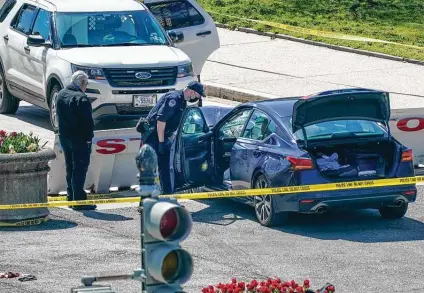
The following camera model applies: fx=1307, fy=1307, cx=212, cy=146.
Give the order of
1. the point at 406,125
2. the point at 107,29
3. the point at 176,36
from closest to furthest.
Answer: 1. the point at 406,125
2. the point at 107,29
3. the point at 176,36

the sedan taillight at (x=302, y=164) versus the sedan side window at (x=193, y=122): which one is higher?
the sedan taillight at (x=302, y=164)

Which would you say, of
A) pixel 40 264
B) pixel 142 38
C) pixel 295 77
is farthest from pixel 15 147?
pixel 295 77

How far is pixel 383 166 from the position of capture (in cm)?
1401

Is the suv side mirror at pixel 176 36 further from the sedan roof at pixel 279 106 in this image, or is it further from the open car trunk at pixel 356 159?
the open car trunk at pixel 356 159

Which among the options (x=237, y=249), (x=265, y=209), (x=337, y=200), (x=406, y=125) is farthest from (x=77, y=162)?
(x=406, y=125)

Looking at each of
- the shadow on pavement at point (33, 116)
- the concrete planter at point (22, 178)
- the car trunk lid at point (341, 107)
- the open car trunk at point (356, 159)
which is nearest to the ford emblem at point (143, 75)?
the shadow on pavement at point (33, 116)

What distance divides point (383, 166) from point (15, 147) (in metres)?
4.12

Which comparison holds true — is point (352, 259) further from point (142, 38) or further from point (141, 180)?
point (142, 38)

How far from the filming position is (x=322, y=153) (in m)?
14.0

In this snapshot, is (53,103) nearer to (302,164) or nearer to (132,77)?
(132,77)

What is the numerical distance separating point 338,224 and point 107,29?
634 cm

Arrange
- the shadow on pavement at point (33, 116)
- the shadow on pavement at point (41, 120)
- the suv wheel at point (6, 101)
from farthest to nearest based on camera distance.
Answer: the suv wheel at point (6, 101) → the shadow on pavement at point (33, 116) → the shadow on pavement at point (41, 120)

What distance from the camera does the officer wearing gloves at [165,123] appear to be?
15.1 metres

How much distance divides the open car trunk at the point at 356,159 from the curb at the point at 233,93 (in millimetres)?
7713
